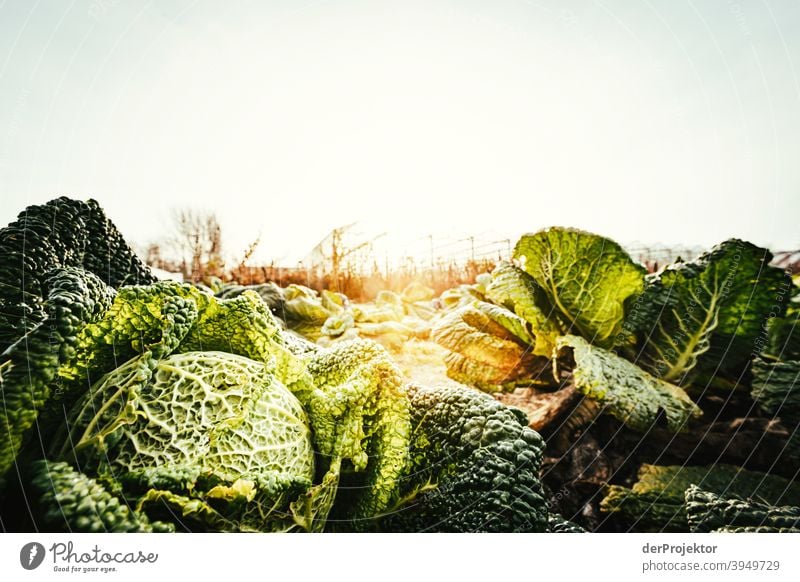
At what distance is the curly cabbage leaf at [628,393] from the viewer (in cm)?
210

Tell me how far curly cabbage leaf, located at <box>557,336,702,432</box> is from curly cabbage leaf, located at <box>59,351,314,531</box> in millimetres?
1433

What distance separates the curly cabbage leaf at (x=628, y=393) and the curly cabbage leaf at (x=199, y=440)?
143cm

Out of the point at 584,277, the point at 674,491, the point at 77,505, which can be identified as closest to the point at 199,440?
the point at 77,505

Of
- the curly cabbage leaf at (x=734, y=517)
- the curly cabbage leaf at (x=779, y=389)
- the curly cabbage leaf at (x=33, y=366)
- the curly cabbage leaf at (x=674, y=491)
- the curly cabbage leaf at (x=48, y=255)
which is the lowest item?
the curly cabbage leaf at (x=674, y=491)

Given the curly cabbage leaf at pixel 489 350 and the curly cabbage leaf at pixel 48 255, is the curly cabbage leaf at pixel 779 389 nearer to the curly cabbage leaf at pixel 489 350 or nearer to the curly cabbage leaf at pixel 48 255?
the curly cabbage leaf at pixel 489 350

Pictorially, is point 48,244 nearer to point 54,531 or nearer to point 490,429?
point 54,531

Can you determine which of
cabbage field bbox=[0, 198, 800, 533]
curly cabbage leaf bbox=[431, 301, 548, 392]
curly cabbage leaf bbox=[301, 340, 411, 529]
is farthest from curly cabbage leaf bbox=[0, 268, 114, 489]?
curly cabbage leaf bbox=[431, 301, 548, 392]

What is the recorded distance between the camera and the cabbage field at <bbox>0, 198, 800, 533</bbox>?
3.60 ft

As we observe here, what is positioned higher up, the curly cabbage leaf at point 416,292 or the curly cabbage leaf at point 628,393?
the curly cabbage leaf at point 416,292

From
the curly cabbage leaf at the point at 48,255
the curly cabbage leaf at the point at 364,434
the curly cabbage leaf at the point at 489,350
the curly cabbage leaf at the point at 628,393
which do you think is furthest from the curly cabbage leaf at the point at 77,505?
the curly cabbage leaf at the point at 489,350

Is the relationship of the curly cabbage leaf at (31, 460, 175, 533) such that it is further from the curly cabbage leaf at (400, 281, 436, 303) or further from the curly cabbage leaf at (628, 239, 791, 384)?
the curly cabbage leaf at (400, 281, 436, 303)

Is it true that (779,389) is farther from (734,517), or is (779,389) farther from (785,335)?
(734,517)
